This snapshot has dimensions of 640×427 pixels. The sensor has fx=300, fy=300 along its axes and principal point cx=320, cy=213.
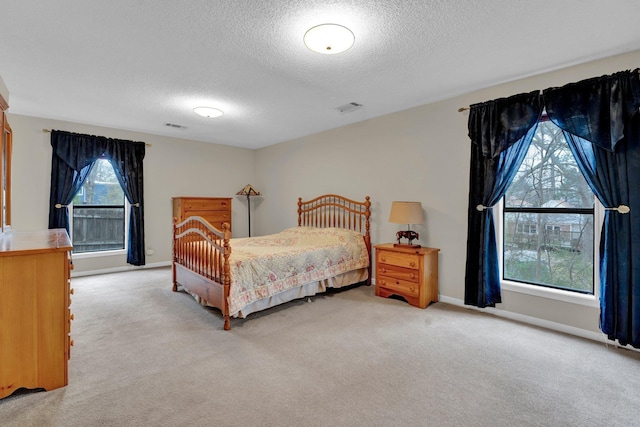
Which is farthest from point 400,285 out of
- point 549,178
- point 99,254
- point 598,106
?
point 99,254

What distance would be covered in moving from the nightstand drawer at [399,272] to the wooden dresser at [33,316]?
3.11 meters

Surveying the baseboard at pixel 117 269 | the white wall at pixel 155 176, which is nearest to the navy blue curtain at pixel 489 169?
the white wall at pixel 155 176

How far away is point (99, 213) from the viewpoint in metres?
5.09

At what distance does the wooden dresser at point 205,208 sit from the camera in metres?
5.42

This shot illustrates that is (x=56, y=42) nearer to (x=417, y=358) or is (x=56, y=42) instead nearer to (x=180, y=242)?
(x=180, y=242)

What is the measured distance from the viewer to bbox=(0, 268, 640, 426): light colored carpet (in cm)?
171

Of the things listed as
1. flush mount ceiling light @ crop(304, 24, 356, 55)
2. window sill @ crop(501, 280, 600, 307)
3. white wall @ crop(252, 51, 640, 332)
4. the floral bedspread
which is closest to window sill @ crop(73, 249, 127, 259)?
the floral bedspread

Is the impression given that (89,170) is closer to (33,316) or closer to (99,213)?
(99,213)

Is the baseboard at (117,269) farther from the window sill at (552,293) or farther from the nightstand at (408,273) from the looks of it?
the window sill at (552,293)

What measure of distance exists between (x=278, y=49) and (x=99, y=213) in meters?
4.48

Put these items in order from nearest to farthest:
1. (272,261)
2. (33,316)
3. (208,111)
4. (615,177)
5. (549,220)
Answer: (33,316), (615,177), (549,220), (272,261), (208,111)

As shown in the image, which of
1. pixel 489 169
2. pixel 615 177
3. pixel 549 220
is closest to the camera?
pixel 615 177

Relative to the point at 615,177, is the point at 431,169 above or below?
above

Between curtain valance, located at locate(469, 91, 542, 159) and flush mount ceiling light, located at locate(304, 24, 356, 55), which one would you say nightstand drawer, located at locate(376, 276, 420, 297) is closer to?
curtain valance, located at locate(469, 91, 542, 159)
